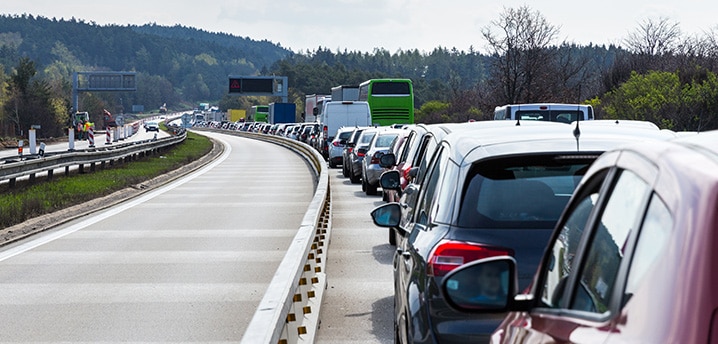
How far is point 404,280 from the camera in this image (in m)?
6.74

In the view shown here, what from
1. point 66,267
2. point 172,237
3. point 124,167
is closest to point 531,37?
→ point 124,167

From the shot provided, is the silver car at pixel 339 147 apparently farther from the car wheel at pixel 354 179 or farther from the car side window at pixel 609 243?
the car side window at pixel 609 243

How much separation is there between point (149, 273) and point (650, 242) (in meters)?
11.1

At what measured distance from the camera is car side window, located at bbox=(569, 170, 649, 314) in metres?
2.72

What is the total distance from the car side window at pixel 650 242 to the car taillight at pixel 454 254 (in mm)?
3021

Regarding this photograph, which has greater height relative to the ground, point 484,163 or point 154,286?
point 484,163

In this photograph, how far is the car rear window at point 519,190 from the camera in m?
5.79

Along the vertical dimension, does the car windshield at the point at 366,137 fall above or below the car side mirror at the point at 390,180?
below

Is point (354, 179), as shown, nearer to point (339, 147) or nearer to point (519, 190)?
point (339, 147)

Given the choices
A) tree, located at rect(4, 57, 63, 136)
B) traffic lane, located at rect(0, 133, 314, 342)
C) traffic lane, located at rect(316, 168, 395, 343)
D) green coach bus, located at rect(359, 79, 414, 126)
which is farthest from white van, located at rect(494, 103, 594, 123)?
tree, located at rect(4, 57, 63, 136)

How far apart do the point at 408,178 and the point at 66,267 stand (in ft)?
14.0

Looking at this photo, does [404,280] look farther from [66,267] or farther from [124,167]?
[124,167]

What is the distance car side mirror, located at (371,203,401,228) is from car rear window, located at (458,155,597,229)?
109 inches

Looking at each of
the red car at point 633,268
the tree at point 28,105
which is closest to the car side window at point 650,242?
the red car at point 633,268
